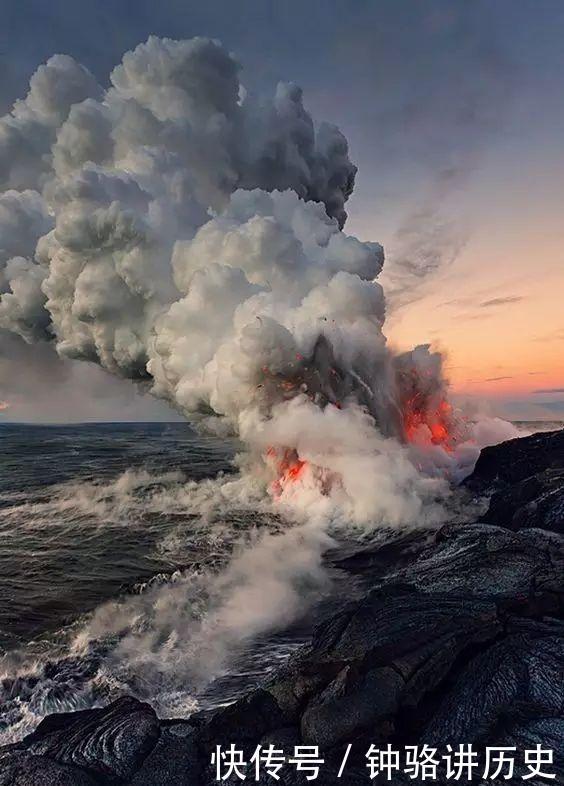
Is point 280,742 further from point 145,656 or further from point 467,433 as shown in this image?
point 467,433

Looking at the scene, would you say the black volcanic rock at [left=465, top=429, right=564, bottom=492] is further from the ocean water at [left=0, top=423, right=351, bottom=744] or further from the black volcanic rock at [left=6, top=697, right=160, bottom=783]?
the black volcanic rock at [left=6, top=697, right=160, bottom=783]

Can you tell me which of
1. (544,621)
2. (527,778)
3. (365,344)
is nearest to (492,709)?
(527,778)

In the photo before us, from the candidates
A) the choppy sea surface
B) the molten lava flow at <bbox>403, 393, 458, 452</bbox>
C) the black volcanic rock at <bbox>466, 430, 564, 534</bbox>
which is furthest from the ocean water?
the molten lava flow at <bbox>403, 393, 458, 452</bbox>

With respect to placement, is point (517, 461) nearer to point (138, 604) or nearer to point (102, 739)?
point (138, 604)

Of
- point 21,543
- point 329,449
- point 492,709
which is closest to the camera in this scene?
point 492,709

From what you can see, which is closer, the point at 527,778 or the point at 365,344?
the point at 527,778

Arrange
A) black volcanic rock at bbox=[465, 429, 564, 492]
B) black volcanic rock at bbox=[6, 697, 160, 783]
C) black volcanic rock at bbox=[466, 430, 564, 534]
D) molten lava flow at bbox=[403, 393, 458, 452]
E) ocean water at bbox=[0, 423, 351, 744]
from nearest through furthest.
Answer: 1. black volcanic rock at bbox=[6, 697, 160, 783]
2. ocean water at bbox=[0, 423, 351, 744]
3. black volcanic rock at bbox=[466, 430, 564, 534]
4. black volcanic rock at bbox=[465, 429, 564, 492]
5. molten lava flow at bbox=[403, 393, 458, 452]
